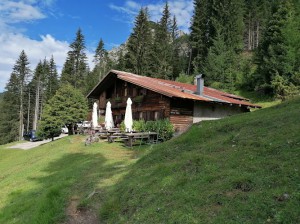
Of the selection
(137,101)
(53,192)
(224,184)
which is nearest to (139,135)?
(137,101)

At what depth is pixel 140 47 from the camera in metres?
53.3

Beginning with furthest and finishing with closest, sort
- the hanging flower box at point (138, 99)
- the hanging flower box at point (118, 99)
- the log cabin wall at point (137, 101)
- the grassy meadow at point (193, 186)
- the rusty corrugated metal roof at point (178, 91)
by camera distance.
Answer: the hanging flower box at point (118, 99) < the hanging flower box at point (138, 99) < the log cabin wall at point (137, 101) < the rusty corrugated metal roof at point (178, 91) < the grassy meadow at point (193, 186)

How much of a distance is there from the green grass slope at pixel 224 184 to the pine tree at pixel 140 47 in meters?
42.6

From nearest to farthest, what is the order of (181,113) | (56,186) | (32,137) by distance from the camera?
(56,186)
(181,113)
(32,137)

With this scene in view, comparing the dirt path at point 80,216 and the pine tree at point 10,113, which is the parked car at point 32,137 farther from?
the dirt path at point 80,216

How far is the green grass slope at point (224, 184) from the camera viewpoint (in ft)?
17.5

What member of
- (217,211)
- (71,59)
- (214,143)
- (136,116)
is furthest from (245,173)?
(71,59)

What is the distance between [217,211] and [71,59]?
60.5 m

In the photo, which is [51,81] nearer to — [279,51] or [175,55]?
[175,55]

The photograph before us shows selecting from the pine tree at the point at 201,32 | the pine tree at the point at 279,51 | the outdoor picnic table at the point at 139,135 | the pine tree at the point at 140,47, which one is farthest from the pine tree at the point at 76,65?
the outdoor picnic table at the point at 139,135

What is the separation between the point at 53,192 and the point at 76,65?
5468 centimetres

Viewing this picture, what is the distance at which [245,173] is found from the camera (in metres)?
6.71

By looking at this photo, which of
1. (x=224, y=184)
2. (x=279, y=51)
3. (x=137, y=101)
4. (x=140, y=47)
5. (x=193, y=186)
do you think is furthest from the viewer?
(x=140, y=47)

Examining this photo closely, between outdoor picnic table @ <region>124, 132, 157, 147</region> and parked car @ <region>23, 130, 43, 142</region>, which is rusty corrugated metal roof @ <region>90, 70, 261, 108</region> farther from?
parked car @ <region>23, 130, 43, 142</region>
